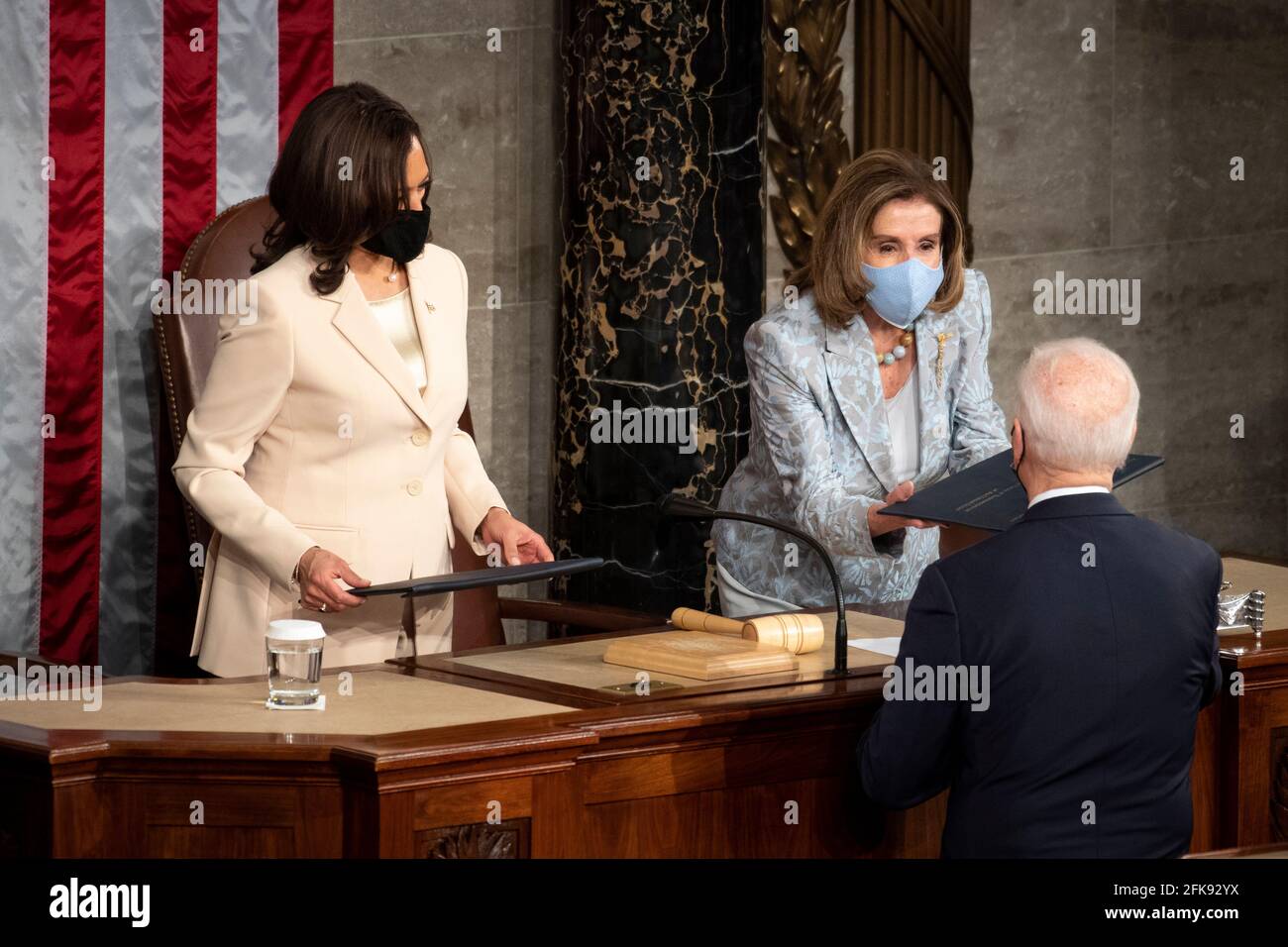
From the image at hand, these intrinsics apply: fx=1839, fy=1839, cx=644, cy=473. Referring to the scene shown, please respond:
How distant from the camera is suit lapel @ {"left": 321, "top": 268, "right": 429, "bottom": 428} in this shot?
3.59 meters

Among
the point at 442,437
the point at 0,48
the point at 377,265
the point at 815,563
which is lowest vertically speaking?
the point at 815,563

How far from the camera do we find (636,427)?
5.15 metres

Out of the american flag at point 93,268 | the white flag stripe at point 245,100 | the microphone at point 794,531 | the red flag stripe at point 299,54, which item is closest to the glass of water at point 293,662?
the microphone at point 794,531

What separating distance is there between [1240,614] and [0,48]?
120 inches

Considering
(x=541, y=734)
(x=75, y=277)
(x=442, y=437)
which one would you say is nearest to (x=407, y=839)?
(x=541, y=734)

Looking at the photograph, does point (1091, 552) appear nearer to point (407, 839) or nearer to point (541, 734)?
point (541, 734)

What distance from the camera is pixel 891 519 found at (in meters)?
3.65

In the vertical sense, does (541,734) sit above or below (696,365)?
below

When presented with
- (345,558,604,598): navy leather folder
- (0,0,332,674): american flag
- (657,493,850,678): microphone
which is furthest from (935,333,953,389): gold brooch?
(0,0,332,674): american flag

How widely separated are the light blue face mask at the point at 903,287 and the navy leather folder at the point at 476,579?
3.34 feet

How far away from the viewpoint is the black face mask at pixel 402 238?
11.8 feet

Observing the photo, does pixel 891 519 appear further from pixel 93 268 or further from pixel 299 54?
pixel 299 54

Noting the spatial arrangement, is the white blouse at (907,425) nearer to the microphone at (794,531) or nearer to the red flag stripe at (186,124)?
the microphone at (794,531)

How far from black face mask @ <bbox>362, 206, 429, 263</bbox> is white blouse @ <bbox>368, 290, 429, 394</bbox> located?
13cm
